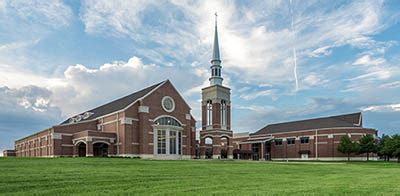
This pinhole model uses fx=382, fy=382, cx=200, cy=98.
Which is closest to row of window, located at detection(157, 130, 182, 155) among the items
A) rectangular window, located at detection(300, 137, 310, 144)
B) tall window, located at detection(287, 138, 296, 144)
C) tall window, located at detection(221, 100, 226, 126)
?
tall window, located at detection(221, 100, 226, 126)

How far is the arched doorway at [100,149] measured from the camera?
54969mm

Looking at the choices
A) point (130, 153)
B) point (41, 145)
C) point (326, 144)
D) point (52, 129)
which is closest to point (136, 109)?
point (130, 153)

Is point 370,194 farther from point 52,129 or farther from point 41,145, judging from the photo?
point 41,145

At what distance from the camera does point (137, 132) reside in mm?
53875

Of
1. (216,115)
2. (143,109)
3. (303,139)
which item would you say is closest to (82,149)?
(143,109)

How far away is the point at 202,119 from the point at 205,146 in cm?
533

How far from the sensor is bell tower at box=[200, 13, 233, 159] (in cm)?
7106

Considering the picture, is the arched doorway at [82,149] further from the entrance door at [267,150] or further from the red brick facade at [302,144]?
the entrance door at [267,150]

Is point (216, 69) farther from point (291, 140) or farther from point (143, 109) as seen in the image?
point (143, 109)

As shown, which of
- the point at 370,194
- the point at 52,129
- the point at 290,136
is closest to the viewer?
the point at 370,194

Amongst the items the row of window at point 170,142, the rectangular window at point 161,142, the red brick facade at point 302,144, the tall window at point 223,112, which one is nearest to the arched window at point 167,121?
the row of window at point 170,142

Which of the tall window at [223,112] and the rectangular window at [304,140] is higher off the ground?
the tall window at [223,112]

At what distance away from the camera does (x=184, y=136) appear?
58.8 metres

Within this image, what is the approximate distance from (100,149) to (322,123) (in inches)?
1777
